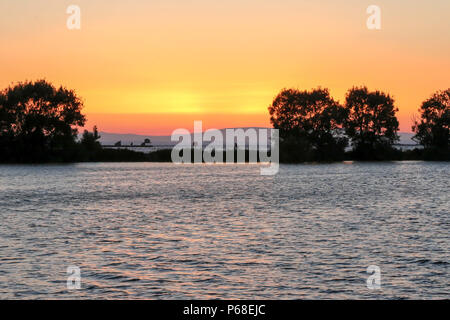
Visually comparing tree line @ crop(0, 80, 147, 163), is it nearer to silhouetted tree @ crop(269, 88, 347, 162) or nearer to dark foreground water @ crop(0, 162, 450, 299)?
silhouetted tree @ crop(269, 88, 347, 162)

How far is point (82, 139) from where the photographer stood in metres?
144

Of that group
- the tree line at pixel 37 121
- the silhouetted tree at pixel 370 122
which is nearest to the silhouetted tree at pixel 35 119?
the tree line at pixel 37 121

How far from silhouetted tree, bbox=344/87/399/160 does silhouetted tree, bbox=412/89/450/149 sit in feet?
29.7

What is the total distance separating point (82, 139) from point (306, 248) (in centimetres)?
12477

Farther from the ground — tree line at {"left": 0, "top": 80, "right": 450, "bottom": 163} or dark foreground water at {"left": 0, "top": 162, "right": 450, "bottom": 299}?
tree line at {"left": 0, "top": 80, "right": 450, "bottom": 163}

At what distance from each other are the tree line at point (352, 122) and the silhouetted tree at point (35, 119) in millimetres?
53948

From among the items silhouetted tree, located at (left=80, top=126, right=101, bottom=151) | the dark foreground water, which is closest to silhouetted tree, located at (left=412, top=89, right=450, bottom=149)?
silhouetted tree, located at (left=80, top=126, right=101, bottom=151)

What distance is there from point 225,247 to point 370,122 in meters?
132

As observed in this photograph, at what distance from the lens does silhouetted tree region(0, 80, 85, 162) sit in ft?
415

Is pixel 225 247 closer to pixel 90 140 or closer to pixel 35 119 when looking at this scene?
pixel 35 119

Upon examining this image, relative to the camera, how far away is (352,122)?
153250 millimetres

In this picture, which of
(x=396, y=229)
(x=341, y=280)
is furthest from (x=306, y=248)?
(x=396, y=229)

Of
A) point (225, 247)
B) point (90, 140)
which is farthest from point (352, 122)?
point (225, 247)
